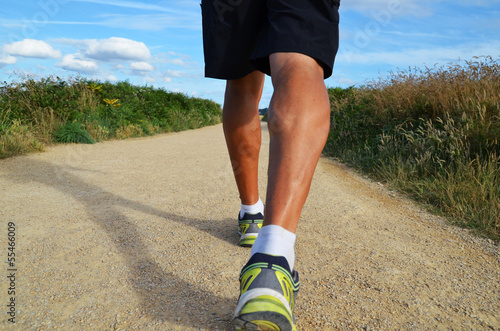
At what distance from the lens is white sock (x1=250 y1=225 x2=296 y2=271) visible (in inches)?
45.4

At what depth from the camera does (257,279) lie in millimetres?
1108

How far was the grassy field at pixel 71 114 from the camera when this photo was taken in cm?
596

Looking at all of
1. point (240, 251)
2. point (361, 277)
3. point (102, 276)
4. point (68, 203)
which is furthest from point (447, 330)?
point (68, 203)

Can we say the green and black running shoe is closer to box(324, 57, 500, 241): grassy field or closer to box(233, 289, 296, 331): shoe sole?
box(233, 289, 296, 331): shoe sole

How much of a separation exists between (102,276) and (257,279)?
98cm

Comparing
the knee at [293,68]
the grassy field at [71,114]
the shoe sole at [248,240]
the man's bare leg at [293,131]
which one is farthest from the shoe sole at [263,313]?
the grassy field at [71,114]

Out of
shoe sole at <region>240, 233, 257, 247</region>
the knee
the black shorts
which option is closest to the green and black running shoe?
shoe sole at <region>240, 233, 257, 247</region>

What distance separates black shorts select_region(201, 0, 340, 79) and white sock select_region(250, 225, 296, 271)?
63 cm

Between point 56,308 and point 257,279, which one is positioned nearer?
point 257,279

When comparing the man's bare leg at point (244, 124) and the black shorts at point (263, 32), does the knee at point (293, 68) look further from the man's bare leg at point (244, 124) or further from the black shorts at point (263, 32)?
the man's bare leg at point (244, 124)

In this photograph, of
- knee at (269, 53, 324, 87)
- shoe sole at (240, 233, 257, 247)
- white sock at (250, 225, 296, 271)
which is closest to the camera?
white sock at (250, 225, 296, 271)

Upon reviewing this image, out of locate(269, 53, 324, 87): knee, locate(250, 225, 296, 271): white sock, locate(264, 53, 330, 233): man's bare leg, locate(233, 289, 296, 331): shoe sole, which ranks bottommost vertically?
locate(233, 289, 296, 331): shoe sole

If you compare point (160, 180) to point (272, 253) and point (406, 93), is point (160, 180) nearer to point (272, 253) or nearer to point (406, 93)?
point (272, 253)

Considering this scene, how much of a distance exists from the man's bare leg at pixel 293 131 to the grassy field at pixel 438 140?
192cm
